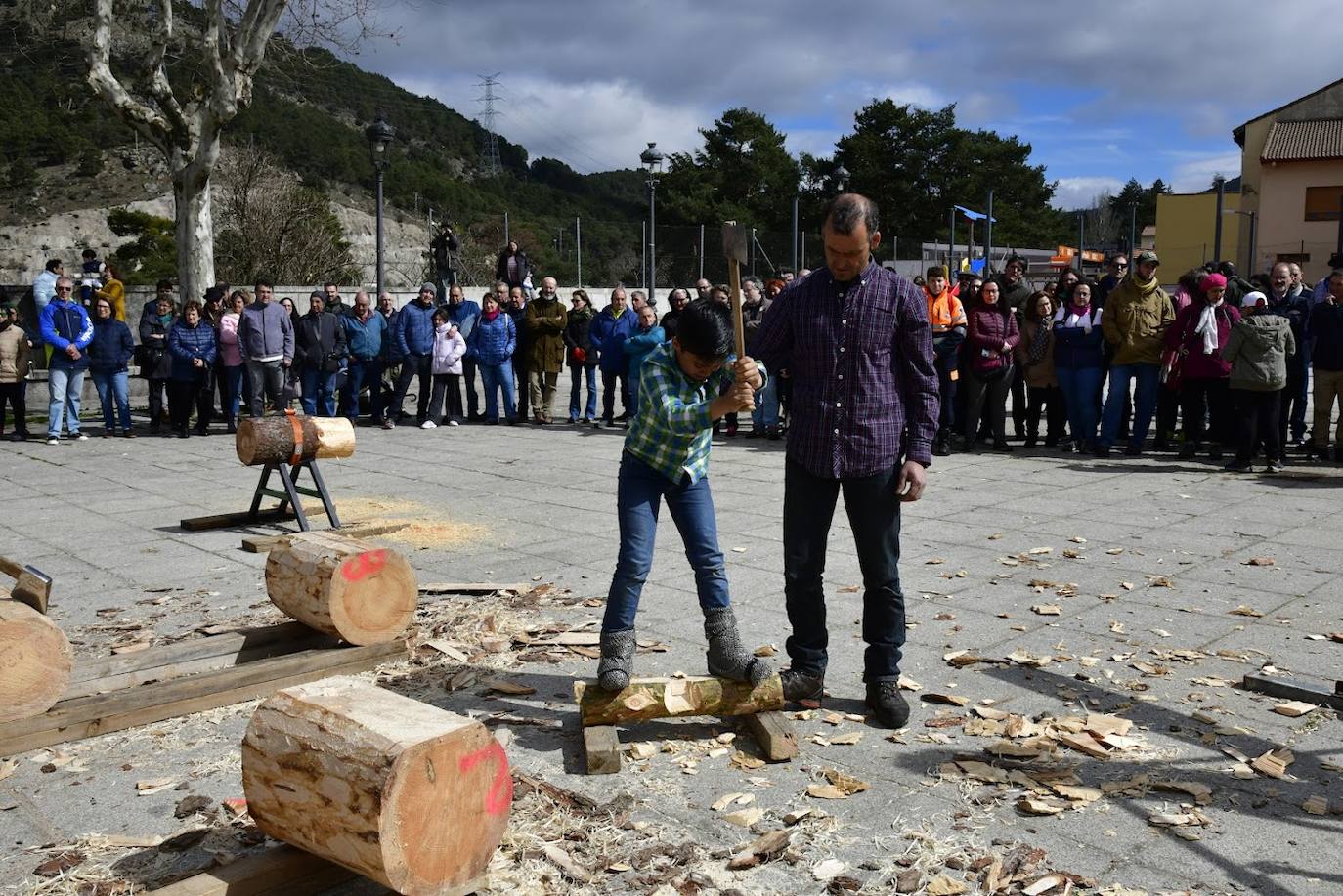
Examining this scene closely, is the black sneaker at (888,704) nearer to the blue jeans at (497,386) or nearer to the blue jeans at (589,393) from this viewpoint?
the blue jeans at (589,393)

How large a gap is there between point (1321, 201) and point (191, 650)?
154 ft

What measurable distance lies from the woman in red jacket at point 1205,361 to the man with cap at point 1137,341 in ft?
0.63

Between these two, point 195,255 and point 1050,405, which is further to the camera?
point 195,255

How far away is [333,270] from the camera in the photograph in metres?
28.6

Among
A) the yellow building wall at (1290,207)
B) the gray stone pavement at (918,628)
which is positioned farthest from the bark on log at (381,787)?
the yellow building wall at (1290,207)

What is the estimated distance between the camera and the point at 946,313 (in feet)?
39.1

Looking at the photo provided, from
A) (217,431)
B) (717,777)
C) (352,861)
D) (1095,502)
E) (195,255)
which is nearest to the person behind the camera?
(352,861)

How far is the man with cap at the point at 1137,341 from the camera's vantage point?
1146cm

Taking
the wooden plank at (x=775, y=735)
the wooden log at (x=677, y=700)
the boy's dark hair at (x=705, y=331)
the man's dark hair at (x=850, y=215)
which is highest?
the man's dark hair at (x=850, y=215)

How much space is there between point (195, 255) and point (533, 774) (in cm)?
1648

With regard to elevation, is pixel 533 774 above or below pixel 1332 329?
below

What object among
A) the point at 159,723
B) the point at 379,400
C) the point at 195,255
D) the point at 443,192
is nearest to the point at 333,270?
the point at 195,255

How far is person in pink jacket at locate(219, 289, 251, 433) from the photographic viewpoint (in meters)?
14.3

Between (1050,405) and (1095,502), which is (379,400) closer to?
(1050,405)
